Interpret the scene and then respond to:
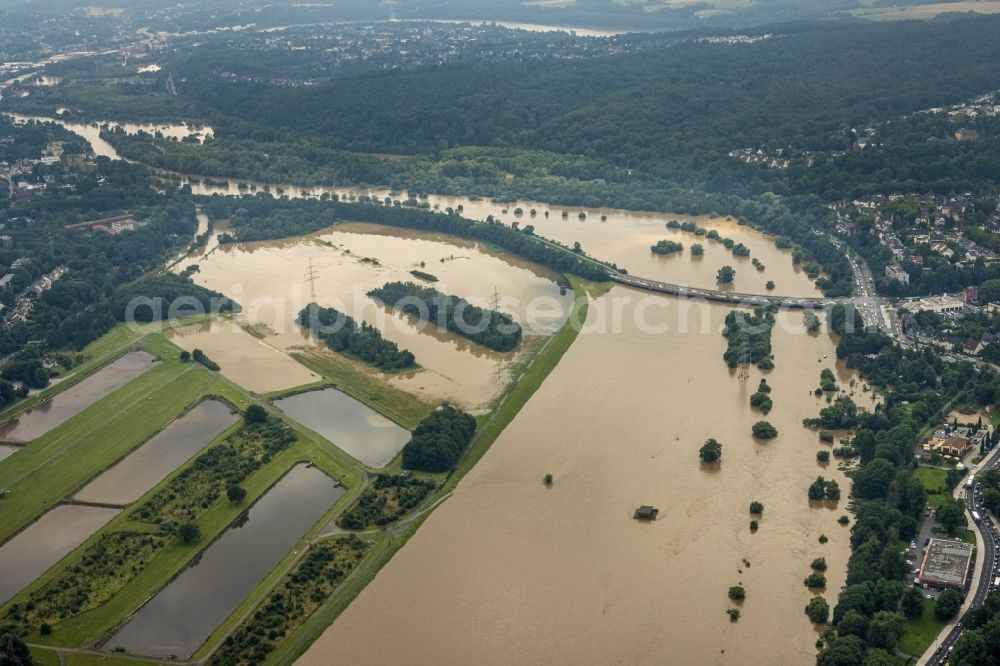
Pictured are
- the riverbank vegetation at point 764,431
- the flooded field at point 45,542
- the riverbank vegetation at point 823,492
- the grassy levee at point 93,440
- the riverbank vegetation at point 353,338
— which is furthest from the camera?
the riverbank vegetation at point 353,338

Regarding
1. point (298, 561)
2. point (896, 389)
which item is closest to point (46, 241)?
point (298, 561)

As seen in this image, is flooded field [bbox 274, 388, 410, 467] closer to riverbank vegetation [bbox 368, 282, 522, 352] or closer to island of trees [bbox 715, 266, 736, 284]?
riverbank vegetation [bbox 368, 282, 522, 352]

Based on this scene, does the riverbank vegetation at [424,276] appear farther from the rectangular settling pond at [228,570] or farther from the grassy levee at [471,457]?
the rectangular settling pond at [228,570]

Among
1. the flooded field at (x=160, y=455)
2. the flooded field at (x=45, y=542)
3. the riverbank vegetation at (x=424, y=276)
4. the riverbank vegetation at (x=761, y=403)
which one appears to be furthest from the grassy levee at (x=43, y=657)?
the riverbank vegetation at (x=424, y=276)

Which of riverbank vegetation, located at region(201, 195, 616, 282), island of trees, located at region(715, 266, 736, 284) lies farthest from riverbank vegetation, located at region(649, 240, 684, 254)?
island of trees, located at region(715, 266, 736, 284)

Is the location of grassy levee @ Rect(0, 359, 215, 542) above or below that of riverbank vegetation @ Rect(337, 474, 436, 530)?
below

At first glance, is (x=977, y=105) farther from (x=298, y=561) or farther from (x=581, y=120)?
(x=298, y=561)

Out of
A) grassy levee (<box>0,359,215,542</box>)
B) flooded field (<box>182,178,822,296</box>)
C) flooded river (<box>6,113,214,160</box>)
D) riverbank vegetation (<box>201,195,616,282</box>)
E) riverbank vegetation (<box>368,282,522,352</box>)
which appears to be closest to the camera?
grassy levee (<box>0,359,215,542</box>)
